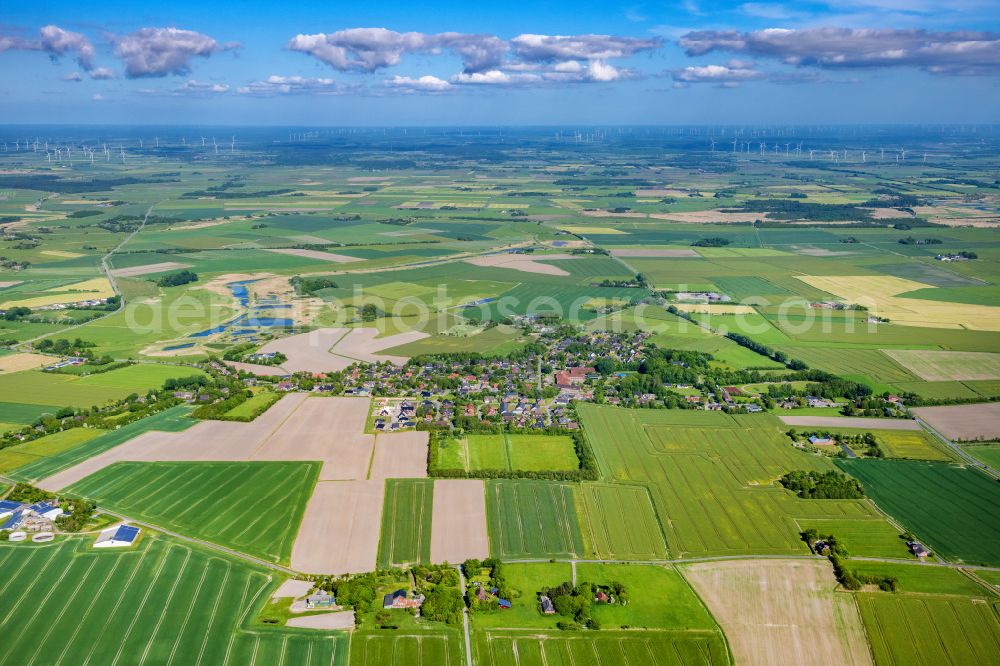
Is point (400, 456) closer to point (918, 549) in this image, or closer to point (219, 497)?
point (219, 497)

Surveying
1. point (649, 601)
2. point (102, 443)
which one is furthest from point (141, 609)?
point (649, 601)

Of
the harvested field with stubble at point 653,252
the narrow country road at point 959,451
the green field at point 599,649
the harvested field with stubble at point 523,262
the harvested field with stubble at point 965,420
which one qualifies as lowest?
the green field at point 599,649

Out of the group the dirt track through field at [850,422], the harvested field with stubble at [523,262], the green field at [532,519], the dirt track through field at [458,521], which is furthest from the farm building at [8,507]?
the harvested field with stubble at [523,262]

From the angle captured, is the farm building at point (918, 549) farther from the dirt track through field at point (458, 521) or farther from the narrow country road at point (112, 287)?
the narrow country road at point (112, 287)

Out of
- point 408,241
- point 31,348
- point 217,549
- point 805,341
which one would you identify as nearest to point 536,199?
point 408,241

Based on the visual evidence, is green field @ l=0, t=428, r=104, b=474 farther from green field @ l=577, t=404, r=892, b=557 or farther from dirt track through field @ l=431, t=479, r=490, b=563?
green field @ l=577, t=404, r=892, b=557

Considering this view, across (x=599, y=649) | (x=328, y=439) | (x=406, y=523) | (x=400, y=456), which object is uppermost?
(x=328, y=439)
